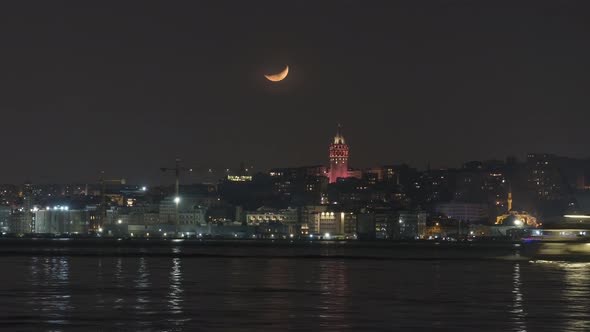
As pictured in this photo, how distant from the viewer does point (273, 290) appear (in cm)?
4688

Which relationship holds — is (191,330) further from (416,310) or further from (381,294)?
(381,294)

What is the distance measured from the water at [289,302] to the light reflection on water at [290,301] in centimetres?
3

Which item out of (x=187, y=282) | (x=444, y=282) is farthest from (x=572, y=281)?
(x=187, y=282)

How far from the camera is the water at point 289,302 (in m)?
32.6

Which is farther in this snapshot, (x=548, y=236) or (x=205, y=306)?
(x=548, y=236)

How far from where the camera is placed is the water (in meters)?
32.6

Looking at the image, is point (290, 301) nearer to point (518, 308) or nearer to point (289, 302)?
point (289, 302)

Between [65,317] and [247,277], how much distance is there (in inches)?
961

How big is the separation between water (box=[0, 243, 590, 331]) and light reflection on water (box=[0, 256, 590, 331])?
35 mm

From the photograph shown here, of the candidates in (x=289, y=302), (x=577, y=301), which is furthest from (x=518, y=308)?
(x=289, y=302)

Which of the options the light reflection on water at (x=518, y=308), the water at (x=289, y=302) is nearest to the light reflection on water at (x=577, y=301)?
the water at (x=289, y=302)

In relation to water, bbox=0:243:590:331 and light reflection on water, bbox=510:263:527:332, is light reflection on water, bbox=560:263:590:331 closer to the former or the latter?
water, bbox=0:243:590:331

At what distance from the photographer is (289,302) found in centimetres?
4028

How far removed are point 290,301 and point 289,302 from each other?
50 centimetres
